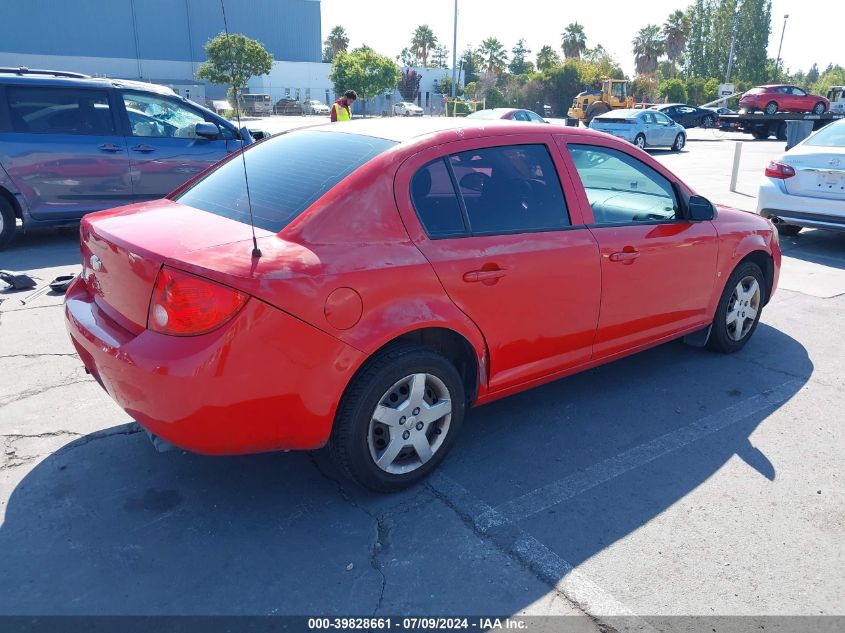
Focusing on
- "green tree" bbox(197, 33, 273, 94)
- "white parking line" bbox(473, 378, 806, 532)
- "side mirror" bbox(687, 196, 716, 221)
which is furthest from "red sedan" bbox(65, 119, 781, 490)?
"green tree" bbox(197, 33, 273, 94)

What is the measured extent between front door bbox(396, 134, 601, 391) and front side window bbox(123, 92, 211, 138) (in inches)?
239

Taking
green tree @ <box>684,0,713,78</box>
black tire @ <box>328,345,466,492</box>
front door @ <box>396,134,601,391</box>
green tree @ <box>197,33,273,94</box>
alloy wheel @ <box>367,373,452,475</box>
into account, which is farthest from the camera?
green tree @ <box>684,0,713,78</box>

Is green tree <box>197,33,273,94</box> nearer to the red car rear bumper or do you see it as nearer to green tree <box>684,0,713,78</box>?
green tree <box>684,0,713,78</box>

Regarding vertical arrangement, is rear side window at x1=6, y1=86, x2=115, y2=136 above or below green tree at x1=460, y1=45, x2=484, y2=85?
below

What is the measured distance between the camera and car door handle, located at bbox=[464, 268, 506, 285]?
124 inches

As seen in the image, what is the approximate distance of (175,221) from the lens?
3.12m

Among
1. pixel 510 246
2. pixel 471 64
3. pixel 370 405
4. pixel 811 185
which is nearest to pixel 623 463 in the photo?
pixel 510 246

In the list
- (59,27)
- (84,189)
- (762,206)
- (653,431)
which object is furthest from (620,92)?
(59,27)

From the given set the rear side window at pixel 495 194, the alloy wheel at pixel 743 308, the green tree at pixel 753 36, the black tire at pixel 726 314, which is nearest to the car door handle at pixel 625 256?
the rear side window at pixel 495 194

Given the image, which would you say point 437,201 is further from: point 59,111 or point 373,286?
point 59,111

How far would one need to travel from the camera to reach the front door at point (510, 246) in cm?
311

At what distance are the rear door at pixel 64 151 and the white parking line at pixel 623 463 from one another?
6624 millimetres

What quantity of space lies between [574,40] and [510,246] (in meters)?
86.1

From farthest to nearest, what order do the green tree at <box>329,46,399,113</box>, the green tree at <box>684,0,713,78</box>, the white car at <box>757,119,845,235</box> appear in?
the green tree at <box>684,0,713,78</box> < the green tree at <box>329,46,399,113</box> < the white car at <box>757,119,845,235</box>
